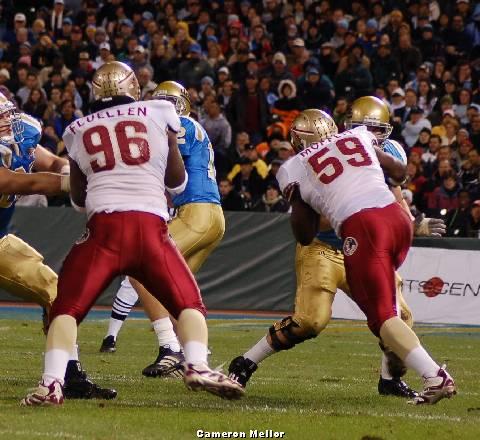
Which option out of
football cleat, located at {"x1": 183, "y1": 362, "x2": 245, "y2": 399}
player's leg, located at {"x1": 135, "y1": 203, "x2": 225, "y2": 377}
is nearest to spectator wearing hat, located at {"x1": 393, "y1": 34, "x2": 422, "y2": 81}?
player's leg, located at {"x1": 135, "y1": 203, "x2": 225, "y2": 377}

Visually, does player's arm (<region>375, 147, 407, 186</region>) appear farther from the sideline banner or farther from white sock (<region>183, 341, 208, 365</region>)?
the sideline banner

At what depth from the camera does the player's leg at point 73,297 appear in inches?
222

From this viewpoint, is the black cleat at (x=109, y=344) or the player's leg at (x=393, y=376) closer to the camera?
the player's leg at (x=393, y=376)

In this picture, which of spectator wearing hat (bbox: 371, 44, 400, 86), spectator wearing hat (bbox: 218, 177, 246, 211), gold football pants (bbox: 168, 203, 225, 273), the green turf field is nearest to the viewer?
the green turf field

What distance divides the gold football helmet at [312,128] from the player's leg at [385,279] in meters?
0.67

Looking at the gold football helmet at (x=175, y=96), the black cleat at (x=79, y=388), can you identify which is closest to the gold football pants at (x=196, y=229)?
the gold football helmet at (x=175, y=96)

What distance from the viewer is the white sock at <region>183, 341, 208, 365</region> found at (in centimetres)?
562

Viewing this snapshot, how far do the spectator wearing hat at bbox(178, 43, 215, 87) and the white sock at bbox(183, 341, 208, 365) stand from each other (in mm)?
12449

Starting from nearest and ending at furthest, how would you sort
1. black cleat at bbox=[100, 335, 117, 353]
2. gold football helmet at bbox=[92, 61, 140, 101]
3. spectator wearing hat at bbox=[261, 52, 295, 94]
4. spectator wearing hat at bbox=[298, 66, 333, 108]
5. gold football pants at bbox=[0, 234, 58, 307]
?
gold football helmet at bbox=[92, 61, 140, 101] < gold football pants at bbox=[0, 234, 58, 307] < black cleat at bbox=[100, 335, 117, 353] < spectator wearing hat at bbox=[298, 66, 333, 108] < spectator wearing hat at bbox=[261, 52, 295, 94]

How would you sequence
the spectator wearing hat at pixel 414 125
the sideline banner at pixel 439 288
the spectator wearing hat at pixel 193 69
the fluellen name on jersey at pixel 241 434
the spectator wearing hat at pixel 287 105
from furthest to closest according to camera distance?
1. the spectator wearing hat at pixel 193 69
2. the spectator wearing hat at pixel 287 105
3. the spectator wearing hat at pixel 414 125
4. the sideline banner at pixel 439 288
5. the fluellen name on jersey at pixel 241 434

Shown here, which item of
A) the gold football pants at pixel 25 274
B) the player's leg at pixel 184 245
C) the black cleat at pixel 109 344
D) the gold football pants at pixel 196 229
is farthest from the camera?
the black cleat at pixel 109 344

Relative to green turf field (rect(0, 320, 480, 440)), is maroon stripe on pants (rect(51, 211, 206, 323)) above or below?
above

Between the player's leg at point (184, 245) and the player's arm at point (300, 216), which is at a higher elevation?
the player's arm at point (300, 216)

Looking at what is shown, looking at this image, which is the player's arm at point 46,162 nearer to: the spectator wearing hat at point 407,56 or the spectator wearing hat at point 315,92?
the spectator wearing hat at point 315,92
